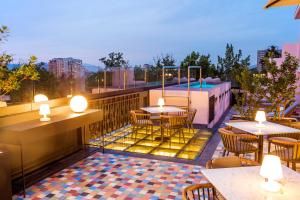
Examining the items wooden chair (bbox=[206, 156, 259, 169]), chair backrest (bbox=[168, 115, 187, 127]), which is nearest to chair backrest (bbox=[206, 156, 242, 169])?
wooden chair (bbox=[206, 156, 259, 169])

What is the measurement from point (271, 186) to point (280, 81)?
5.04 metres

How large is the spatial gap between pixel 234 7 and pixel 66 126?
4832 cm

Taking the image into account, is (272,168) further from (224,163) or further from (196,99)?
(196,99)

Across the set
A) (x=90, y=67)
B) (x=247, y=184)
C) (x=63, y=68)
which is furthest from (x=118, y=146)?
(x=90, y=67)

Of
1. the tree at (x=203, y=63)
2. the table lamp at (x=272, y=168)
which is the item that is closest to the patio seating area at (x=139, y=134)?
the table lamp at (x=272, y=168)

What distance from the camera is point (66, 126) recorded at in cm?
461

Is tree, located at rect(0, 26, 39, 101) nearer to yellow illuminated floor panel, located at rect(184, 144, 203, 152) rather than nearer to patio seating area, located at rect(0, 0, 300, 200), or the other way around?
patio seating area, located at rect(0, 0, 300, 200)

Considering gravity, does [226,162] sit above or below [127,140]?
above

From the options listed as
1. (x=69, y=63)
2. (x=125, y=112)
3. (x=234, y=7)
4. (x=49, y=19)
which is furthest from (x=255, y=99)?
(x=234, y=7)

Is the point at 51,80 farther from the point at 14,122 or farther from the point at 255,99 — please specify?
the point at 255,99

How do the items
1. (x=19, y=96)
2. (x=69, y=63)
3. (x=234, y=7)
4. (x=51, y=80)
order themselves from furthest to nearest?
(x=234, y=7)
(x=69, y=63)
(x=51, y=80)
(x=19, y=96)

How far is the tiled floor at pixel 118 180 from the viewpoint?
13.4 feet

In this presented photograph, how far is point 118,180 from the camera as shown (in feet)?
15.1

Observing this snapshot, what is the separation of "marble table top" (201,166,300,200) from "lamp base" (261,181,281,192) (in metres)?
0.03
